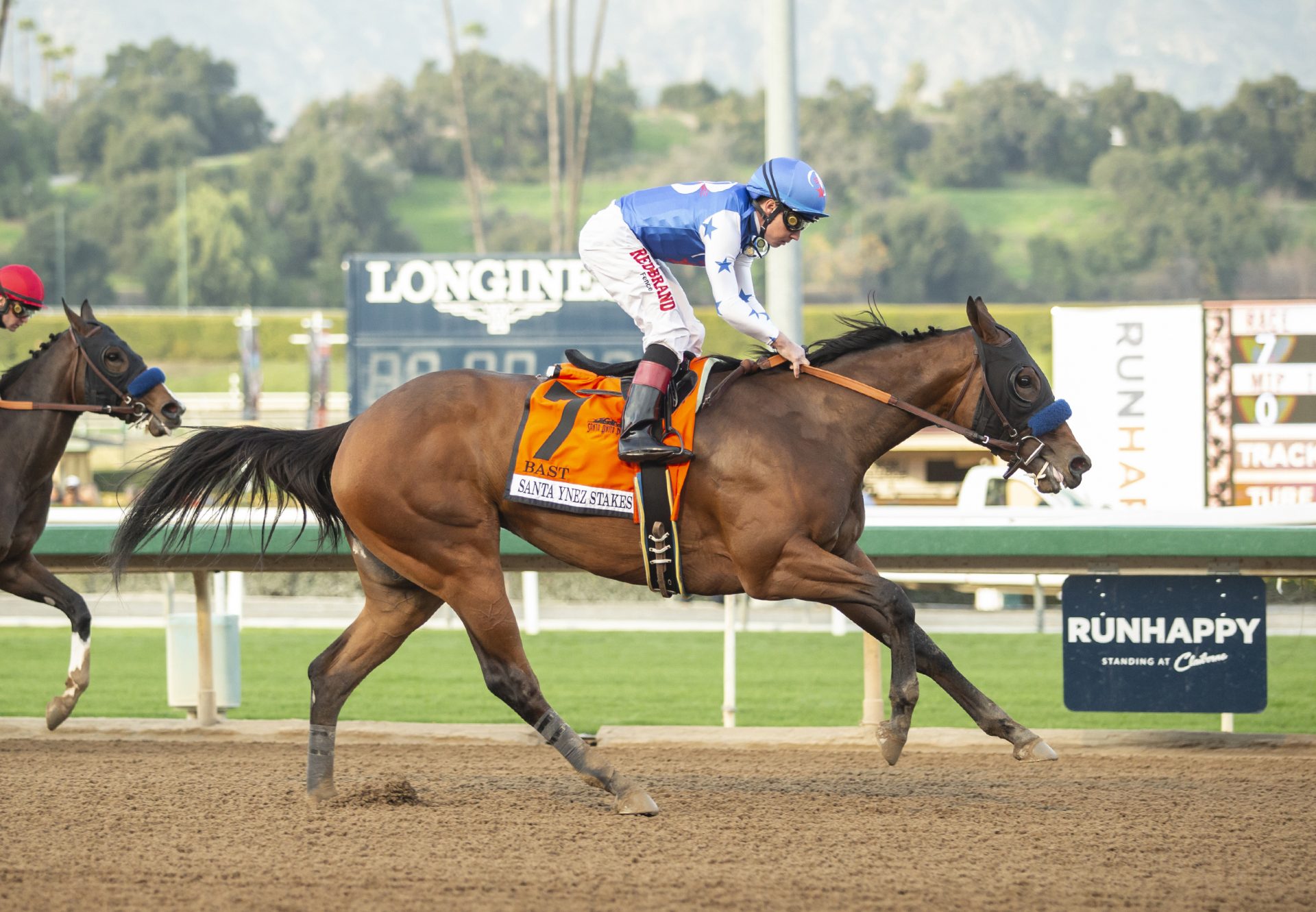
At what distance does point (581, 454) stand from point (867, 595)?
39.9 inches

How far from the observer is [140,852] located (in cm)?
425

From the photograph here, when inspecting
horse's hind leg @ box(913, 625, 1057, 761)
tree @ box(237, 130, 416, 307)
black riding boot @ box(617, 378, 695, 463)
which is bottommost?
horse's hind leg @ box(913, 625, 1057, 761)

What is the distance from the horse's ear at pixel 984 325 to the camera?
4801 mm

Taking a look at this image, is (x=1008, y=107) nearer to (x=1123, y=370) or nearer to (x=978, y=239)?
(x=978, y=239)

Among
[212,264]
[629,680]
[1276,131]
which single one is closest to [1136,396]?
[629,680]

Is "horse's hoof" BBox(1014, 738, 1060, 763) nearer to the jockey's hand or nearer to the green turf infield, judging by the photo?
the jockey's hand

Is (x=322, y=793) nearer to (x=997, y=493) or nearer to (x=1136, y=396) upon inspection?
(x=997, y=493)

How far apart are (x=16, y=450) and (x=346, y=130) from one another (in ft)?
284

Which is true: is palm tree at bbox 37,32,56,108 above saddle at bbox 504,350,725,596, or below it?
above

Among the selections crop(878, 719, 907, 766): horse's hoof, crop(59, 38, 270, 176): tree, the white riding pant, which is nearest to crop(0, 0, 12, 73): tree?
the white riding pant

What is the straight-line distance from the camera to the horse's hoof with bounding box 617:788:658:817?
477 centimetres

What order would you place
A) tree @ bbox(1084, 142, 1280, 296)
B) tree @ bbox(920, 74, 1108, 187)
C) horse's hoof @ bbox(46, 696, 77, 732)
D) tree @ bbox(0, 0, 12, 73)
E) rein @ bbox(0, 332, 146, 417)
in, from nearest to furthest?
horse's hoof @ bbox(46, 696, 77, 732), rein @ bbox(0, 332, 146, 417), tree @ bbox(0, 0, 12, 73), tree @ bbox(1084, 142, 1280, 296), tree @ bbox(920, 74, 1108, 187)

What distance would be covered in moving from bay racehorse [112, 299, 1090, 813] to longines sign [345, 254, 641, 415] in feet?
31.6

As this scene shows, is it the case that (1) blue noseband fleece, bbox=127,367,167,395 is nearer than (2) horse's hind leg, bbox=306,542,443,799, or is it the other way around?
(2) horse's hind leg, bbox=306,542,443,799
